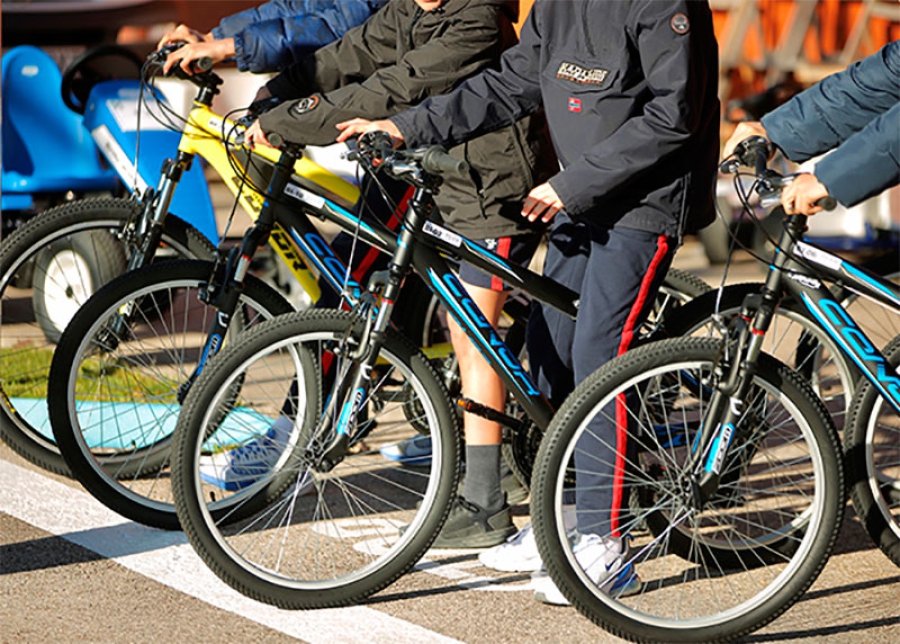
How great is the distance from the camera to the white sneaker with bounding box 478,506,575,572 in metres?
4.28

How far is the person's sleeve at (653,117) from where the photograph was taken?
145 inches

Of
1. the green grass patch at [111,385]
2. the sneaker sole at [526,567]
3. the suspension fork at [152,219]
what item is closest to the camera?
the sneaker sole at [526,567]

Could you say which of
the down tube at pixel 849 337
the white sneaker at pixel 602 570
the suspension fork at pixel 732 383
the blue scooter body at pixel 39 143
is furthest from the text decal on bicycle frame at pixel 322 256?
the blue scooter body at pixel 39 143

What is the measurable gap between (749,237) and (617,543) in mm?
7718

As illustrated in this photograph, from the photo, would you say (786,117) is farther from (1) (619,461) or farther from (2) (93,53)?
(2) (93,53)

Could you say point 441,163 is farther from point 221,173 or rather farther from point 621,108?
point 221,173

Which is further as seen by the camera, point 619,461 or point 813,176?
point 619,461

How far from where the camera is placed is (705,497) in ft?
12.1

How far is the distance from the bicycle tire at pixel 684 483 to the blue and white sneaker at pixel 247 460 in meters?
1.12

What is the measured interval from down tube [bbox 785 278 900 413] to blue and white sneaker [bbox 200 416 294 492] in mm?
1709

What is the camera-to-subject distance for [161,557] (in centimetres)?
432

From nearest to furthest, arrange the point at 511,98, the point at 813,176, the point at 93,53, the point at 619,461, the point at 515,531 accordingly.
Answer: the point at 813,176 → the point at 619,461 → the point at 511,98 → the point at 515,531 → the point at 93,53

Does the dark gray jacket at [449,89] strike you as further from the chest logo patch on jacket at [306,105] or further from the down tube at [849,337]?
the down tube at [849,337]

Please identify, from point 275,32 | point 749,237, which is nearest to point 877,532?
point 275,32
